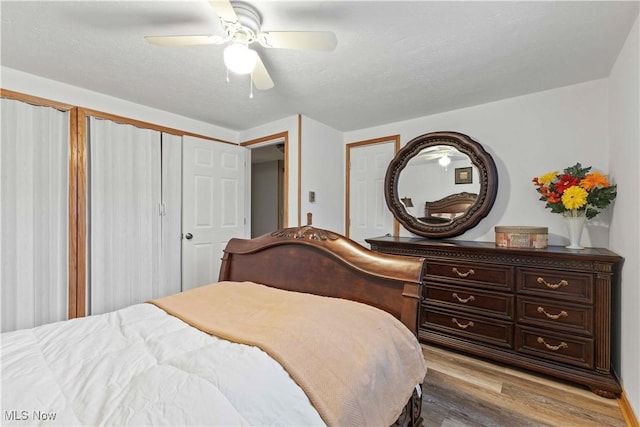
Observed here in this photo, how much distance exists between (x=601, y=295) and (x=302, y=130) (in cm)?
280

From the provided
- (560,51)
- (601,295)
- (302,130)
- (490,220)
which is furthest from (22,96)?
(601,295)

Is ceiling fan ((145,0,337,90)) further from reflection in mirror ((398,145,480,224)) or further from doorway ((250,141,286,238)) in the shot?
doorway ((250,141,286,238))

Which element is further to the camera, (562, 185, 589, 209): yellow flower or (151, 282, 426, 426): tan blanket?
(562, 185, 589, 209): yellow flower

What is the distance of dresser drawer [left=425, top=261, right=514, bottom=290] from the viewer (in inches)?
83.6

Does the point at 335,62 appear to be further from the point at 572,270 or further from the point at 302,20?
the point at 572,270

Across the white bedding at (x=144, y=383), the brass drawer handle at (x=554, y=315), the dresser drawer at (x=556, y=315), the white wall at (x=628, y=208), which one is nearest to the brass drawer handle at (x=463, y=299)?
the dresser drawer at (x=556, y=315)

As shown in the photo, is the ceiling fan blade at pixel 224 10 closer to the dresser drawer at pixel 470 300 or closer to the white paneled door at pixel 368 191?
the dresser drawer at pixel 470 300

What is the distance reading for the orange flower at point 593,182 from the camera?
192cm

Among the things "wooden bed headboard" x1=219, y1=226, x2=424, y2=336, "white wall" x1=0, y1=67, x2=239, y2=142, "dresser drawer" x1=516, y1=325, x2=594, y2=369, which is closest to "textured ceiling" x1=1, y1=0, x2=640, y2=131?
"white wall" x1=0, y1=67, x2=239, y2=142

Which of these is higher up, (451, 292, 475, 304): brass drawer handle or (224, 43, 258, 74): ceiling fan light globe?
(224, 43, 258, 74): ceiling fan light globe

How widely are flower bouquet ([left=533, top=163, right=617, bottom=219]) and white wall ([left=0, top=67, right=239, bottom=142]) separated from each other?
3472 mm

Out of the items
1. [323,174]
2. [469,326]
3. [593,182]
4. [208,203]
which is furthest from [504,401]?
[208,203]

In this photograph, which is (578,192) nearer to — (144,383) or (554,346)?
(554,346)

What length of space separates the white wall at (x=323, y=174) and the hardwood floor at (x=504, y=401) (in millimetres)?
1905
